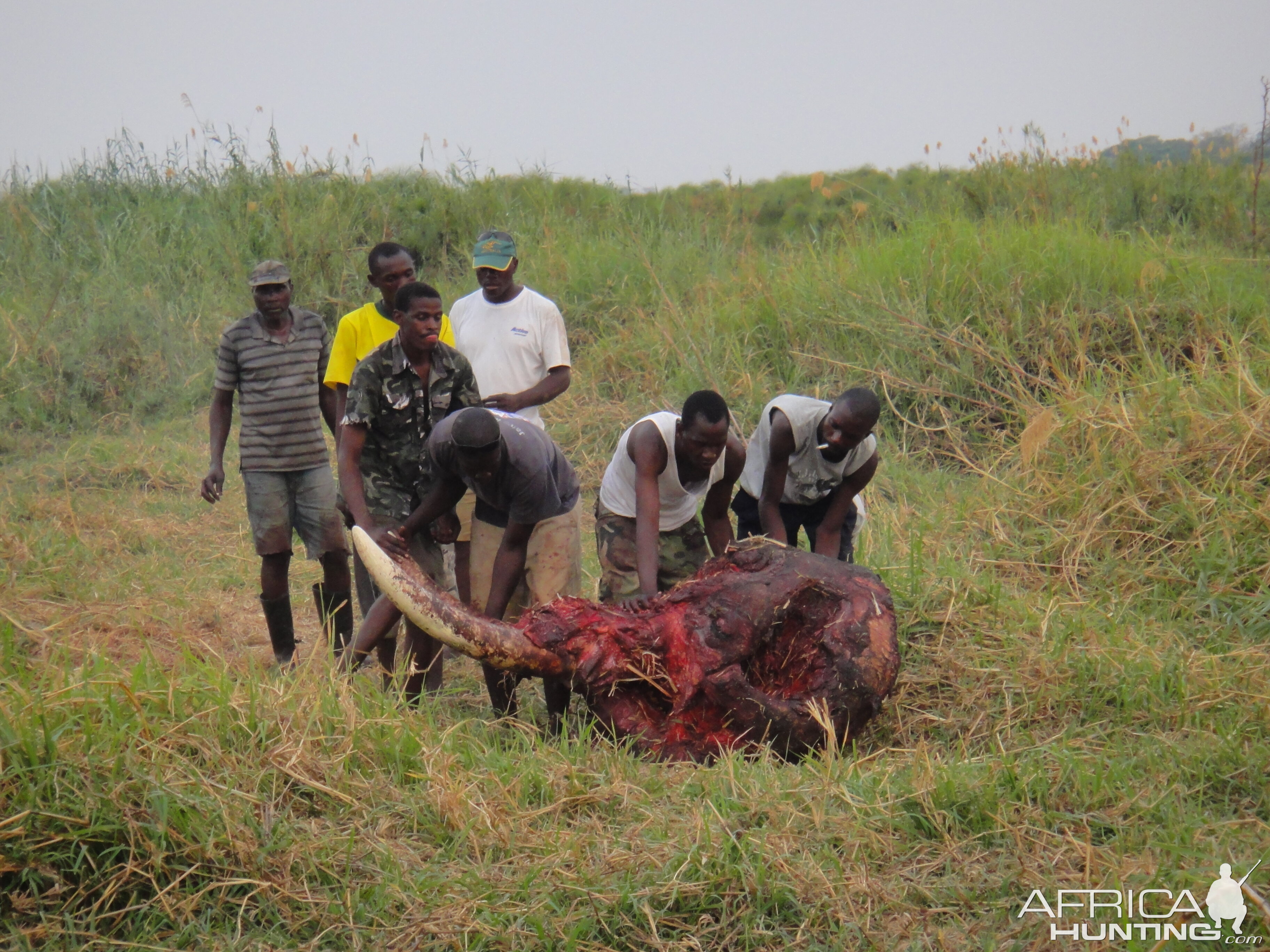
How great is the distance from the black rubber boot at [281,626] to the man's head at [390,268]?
1.29 m

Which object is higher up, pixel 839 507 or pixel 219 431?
pixel 219 431

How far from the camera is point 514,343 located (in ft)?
15.1

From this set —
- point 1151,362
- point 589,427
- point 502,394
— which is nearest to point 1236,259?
point 1151,362

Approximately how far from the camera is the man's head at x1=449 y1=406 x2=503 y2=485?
3.29 meters

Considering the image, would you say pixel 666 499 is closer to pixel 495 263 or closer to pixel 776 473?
pixel 776 473

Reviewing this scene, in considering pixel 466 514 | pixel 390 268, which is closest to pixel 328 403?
pixel 390 268

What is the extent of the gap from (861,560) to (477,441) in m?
1.77

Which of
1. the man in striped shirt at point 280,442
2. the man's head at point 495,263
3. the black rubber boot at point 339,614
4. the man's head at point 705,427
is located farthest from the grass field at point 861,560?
the man's head at point 495,263

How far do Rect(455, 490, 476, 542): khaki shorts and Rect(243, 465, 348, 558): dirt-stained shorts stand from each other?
55 cm

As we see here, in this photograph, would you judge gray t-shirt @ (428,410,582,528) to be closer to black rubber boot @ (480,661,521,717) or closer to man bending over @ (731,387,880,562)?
black rubber boot @ (480,661,521,717)

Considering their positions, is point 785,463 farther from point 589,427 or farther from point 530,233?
point 530,233

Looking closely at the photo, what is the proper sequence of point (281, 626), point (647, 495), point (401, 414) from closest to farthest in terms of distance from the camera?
point (647, 495), point (401, 414), point (281, 626)

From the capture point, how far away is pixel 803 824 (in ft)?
8.47

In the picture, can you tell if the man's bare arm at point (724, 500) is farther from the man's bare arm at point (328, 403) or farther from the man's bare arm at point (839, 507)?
the man's bare arm at point (328, 403)
